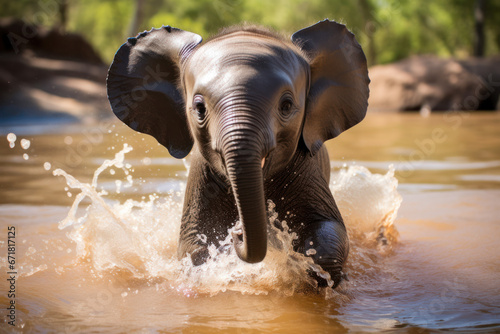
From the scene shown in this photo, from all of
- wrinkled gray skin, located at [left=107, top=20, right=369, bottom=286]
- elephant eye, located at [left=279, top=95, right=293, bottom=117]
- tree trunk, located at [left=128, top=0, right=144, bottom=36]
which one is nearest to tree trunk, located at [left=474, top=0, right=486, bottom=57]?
tree trunk, located at [left=128, top=0, right=144, bottom=36]

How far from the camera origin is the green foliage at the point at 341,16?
34375 mm

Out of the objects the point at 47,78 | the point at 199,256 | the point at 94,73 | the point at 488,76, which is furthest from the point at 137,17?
the point at 199,256

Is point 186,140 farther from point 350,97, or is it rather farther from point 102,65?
point 102,65

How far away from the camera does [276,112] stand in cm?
329

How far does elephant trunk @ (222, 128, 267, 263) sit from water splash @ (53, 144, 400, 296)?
0.83m

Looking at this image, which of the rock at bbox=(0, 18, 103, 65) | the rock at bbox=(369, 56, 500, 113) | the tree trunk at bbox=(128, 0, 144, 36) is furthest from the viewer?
the tree trunk at bbox=(128, 0, 144, 36)

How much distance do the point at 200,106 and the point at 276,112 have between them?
1.34 ft

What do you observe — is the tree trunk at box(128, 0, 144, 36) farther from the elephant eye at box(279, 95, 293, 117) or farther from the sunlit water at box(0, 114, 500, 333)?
the elephant eye at box(279, 95, 293, 117)

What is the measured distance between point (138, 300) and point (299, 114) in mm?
1450

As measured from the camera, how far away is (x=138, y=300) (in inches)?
150

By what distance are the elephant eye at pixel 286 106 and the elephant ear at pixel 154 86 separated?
36.6 inches

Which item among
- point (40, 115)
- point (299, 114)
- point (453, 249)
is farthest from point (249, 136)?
point (40, 115)

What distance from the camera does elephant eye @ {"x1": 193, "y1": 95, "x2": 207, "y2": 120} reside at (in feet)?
11.0

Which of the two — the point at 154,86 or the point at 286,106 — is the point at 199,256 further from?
the point at 286,106
